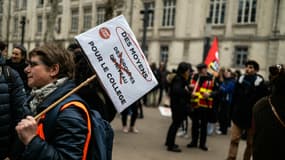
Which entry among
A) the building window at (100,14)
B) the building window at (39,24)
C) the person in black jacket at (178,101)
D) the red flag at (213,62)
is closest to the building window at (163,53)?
the building window at (100,14)

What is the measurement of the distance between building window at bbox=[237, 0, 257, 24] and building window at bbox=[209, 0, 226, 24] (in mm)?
1155

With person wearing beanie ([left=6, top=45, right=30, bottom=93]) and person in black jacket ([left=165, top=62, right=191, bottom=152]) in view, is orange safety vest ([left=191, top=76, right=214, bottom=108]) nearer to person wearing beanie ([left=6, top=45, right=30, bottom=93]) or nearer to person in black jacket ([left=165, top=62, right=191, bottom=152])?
person in black jacket ([left=165, top=62, right=191, bottom=152])

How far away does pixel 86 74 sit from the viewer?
9.23 ft

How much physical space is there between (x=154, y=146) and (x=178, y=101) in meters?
1.08

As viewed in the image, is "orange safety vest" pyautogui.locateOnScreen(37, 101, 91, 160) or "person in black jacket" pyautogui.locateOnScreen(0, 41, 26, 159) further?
"person in black jacket" pyautogui.locateOnScreen(0, 41, 26, 159)

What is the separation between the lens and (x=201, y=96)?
21.9ft

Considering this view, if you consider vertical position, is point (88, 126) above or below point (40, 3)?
below

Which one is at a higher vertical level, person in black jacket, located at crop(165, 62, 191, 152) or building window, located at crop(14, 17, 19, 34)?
building window, located at crop(14, 17, 19, 34)

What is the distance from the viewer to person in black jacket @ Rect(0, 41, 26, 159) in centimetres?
273

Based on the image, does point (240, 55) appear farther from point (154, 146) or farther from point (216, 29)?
point (154, 146)

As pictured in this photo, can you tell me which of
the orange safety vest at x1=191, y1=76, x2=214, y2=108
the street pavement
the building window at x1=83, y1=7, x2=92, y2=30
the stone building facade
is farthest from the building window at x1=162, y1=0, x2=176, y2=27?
the orange safety vest at x1=191, y1=76, x2=214, y2=108

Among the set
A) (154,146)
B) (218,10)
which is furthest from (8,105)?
(218,10)

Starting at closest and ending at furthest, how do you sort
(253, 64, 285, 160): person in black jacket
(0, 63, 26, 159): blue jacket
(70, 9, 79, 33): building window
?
(253, 64, 285, 160): person in black jacket < (0, 63, 26, 159): blue jacket < (70, 9, 79, 33): building window

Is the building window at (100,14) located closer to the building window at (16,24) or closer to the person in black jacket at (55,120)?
the building window at (16,24)
